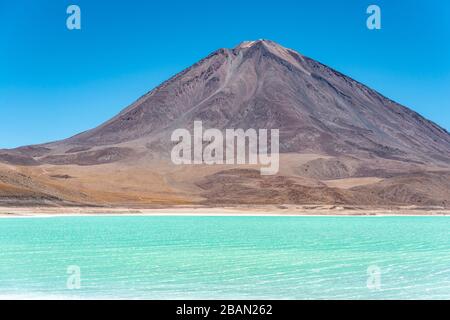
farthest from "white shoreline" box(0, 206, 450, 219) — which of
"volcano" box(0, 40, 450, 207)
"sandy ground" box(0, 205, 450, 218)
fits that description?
"volcano" box(0, 40, 450, 207)

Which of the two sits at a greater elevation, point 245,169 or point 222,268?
point 245,169

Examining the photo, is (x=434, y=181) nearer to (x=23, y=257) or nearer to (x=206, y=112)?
(x=206, y=112)

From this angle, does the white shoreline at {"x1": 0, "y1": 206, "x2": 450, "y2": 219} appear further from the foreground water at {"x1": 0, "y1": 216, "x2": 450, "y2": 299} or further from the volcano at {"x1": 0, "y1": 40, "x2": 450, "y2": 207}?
the foreground water at {"x1": 0, "y1": 216, "x2": 450, "y2": 299}

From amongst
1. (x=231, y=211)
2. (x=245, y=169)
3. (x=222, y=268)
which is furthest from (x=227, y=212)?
(x=222, y=268)

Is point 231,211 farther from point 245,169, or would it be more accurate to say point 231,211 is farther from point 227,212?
point 245,169
